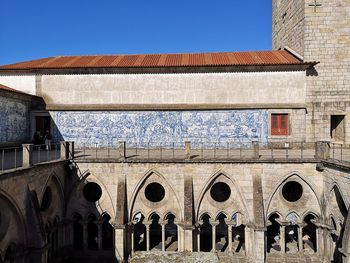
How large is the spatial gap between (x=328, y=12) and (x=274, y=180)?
12899 millimetres

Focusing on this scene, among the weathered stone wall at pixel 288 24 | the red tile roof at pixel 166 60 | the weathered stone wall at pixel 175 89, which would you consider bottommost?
the weathered stone wall at pixel 175 89

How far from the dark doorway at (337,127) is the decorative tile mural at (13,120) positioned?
2168cm

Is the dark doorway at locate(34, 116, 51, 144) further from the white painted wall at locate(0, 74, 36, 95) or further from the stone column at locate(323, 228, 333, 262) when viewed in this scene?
the stone column at locate(323, 228, 333, 262)

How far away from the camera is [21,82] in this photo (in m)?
22.1

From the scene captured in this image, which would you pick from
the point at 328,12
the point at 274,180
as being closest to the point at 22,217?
the point at 274,180

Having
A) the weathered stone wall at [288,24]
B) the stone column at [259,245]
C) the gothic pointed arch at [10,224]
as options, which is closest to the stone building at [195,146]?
the stone column at [259,245]

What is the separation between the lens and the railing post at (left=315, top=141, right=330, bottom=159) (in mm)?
15586

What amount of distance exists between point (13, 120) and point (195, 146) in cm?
1204

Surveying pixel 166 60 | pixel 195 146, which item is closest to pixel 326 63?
pixel 195 146

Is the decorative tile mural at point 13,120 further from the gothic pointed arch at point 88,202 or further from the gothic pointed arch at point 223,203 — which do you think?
the gothic pointed arch at point 223,203

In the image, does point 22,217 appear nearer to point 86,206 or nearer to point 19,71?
point 86,206

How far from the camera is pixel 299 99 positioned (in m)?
20.8

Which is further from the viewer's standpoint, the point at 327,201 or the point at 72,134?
the point at 72,134

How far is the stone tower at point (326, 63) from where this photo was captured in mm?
20750
